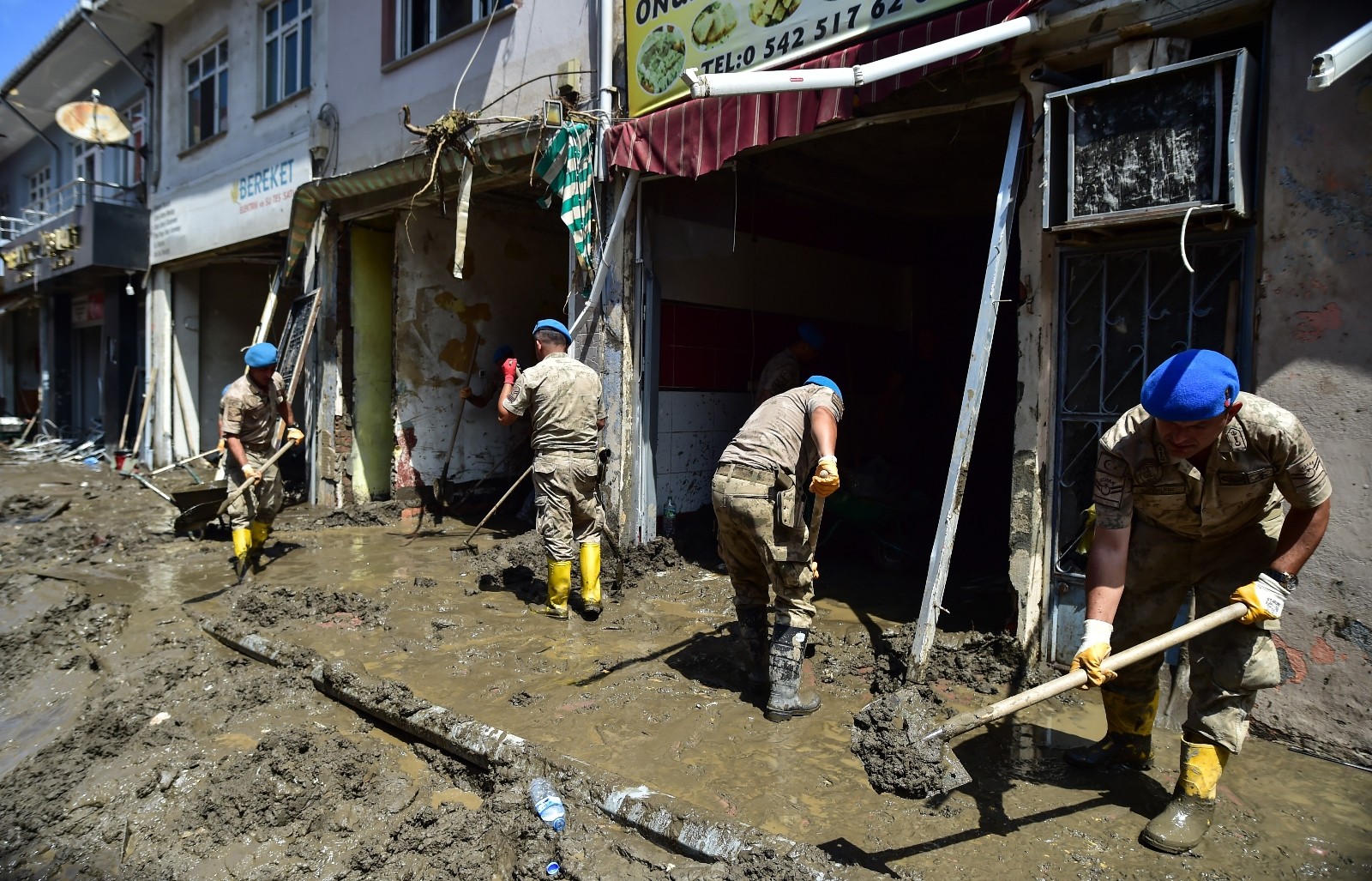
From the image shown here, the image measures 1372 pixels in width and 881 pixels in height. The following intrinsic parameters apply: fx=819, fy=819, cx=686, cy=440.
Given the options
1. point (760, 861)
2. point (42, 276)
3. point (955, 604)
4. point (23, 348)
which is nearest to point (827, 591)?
point (955, 604)

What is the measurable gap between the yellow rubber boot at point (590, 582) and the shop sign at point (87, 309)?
15094 millimetres

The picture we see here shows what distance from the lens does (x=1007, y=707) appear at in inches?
99.9

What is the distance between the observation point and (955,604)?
17.9ft

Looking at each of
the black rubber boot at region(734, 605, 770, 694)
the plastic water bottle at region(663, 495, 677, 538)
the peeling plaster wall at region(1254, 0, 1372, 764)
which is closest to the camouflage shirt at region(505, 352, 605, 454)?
the plastic water bottle at region(663, 495, 677, 538)

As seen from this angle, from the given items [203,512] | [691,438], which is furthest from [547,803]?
[203,512]

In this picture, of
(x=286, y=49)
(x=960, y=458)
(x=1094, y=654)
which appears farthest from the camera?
(x=286, y=49)

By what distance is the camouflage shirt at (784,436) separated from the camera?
13.0 ft

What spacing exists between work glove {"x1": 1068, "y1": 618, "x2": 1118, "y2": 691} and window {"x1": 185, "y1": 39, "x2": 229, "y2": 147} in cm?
1292

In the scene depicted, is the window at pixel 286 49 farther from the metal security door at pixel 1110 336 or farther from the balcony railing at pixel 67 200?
the metal security door at pixel 1110 336

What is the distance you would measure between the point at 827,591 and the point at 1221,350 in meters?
3.05

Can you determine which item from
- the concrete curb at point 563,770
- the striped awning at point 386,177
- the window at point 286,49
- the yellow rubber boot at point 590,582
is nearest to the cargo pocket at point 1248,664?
the concrete curb at point 563,770

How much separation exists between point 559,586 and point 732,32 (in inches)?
158

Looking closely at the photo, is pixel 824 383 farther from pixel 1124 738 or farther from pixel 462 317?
pixel 462 317

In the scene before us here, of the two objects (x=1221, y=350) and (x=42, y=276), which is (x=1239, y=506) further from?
(x=42, y=276)
